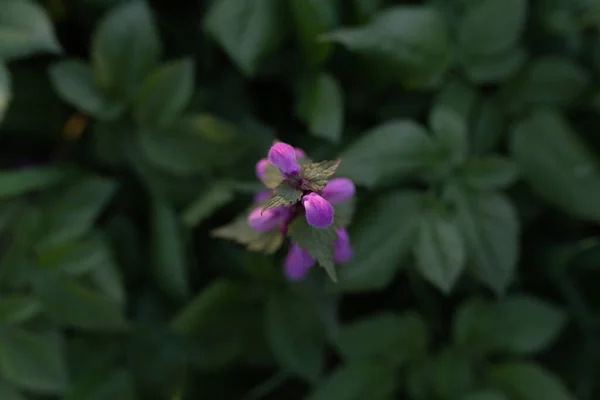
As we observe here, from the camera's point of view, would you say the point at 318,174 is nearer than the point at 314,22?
Yes

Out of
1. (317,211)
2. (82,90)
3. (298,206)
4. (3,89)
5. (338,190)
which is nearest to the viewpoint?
(317,211)

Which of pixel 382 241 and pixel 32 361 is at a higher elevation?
pixel 382 241

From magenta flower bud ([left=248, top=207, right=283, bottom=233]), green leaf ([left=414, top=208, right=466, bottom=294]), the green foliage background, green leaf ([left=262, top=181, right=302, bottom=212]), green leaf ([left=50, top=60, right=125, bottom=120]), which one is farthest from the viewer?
green leaf ([left=50, top=60, right=125, bottom=120])

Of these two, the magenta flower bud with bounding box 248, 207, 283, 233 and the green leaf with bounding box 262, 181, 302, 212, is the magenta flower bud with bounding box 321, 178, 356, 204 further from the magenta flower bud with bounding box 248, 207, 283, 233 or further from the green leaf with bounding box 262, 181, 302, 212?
the green leaf with bounding box 262, 181, 302, 212

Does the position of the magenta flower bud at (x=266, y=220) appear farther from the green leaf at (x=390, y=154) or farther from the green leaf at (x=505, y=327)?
the green leaf at (x=505, y=327)

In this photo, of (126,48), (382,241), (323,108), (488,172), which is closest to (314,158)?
(323,108)

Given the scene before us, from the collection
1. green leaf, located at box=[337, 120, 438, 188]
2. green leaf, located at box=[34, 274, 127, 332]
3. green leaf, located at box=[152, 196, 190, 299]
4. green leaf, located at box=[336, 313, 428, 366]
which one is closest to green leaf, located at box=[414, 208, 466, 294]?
green leaf, located at box=[337, 120, 438, 188]

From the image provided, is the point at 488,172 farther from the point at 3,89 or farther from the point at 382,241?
the point at 3,89

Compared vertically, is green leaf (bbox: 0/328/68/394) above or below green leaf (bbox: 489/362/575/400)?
above
